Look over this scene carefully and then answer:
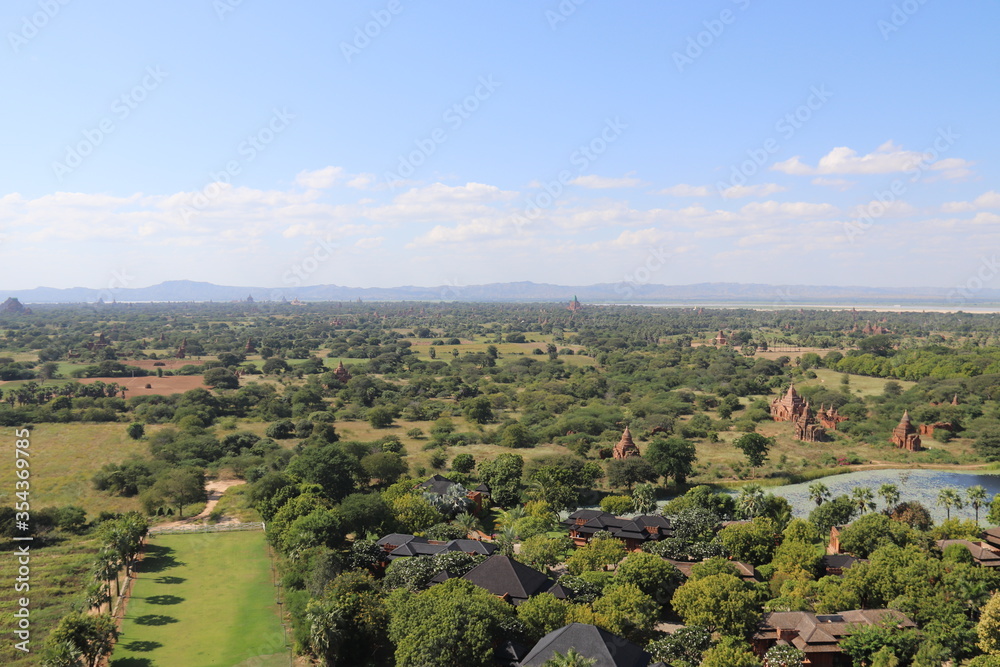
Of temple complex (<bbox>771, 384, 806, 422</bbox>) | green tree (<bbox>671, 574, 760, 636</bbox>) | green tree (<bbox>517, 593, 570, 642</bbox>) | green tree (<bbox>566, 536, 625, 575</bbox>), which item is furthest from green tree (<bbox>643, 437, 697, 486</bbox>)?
temple complex (<bbox>771, 384, 806, 422</bbox>)

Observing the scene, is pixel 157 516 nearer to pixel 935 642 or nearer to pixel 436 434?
pixel 436 434

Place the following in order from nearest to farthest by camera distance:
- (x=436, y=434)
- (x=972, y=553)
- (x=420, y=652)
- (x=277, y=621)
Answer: (x=420, y=652) → (x=277, y=621) → (x=972, y=553) → (x=436, y=434)

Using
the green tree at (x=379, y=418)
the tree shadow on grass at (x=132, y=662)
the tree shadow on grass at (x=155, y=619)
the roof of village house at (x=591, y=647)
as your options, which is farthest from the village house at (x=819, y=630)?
the green tree at (x=379, y=418)

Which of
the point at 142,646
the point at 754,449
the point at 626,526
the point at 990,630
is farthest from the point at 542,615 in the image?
the point at 754,449

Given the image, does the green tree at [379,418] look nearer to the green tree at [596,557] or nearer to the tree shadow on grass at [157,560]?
the tree shadow on grass at [157,560]

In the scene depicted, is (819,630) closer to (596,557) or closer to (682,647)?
(682,647)

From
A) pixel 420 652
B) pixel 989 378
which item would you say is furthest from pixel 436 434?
pixel 989 378

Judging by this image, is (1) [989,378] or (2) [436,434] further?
(1) [989,378]
